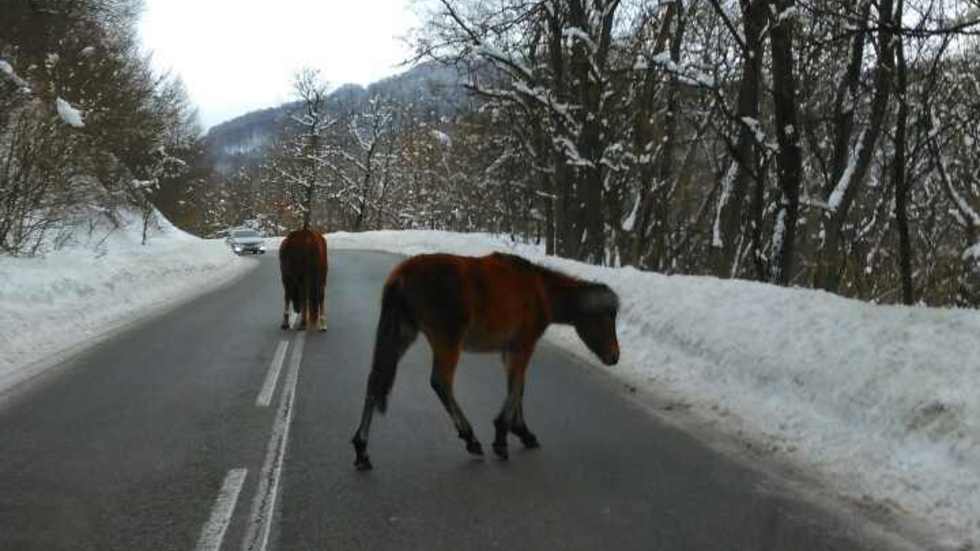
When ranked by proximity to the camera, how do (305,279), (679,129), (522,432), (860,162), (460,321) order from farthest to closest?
(679,129)
(860,162)
(305,279)
(522,432)
(460,321)

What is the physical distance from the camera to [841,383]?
6.96m

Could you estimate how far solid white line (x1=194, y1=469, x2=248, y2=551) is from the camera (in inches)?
169

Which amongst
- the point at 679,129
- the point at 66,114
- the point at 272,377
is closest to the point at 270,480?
the point at 272,377

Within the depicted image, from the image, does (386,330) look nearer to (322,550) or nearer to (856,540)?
(322,550)

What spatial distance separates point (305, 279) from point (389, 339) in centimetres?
753

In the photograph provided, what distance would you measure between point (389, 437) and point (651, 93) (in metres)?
18.9

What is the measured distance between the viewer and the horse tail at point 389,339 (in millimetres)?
5668

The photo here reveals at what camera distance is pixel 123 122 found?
29.3m

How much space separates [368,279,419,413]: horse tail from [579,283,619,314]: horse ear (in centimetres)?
141

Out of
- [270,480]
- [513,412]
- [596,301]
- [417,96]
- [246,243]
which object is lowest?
[246,243]

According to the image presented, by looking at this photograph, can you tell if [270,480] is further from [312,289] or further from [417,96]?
[417,96]

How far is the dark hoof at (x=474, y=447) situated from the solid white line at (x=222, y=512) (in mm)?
1493

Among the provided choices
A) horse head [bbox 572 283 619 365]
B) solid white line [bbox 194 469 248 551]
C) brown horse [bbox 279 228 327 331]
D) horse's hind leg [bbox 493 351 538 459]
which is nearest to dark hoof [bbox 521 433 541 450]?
horse's hind leg [bbox 493 351 538 459]

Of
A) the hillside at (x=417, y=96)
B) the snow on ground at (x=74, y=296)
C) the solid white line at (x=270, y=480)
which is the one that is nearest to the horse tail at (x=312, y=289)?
the snow on ground at (x=74, y=296)
